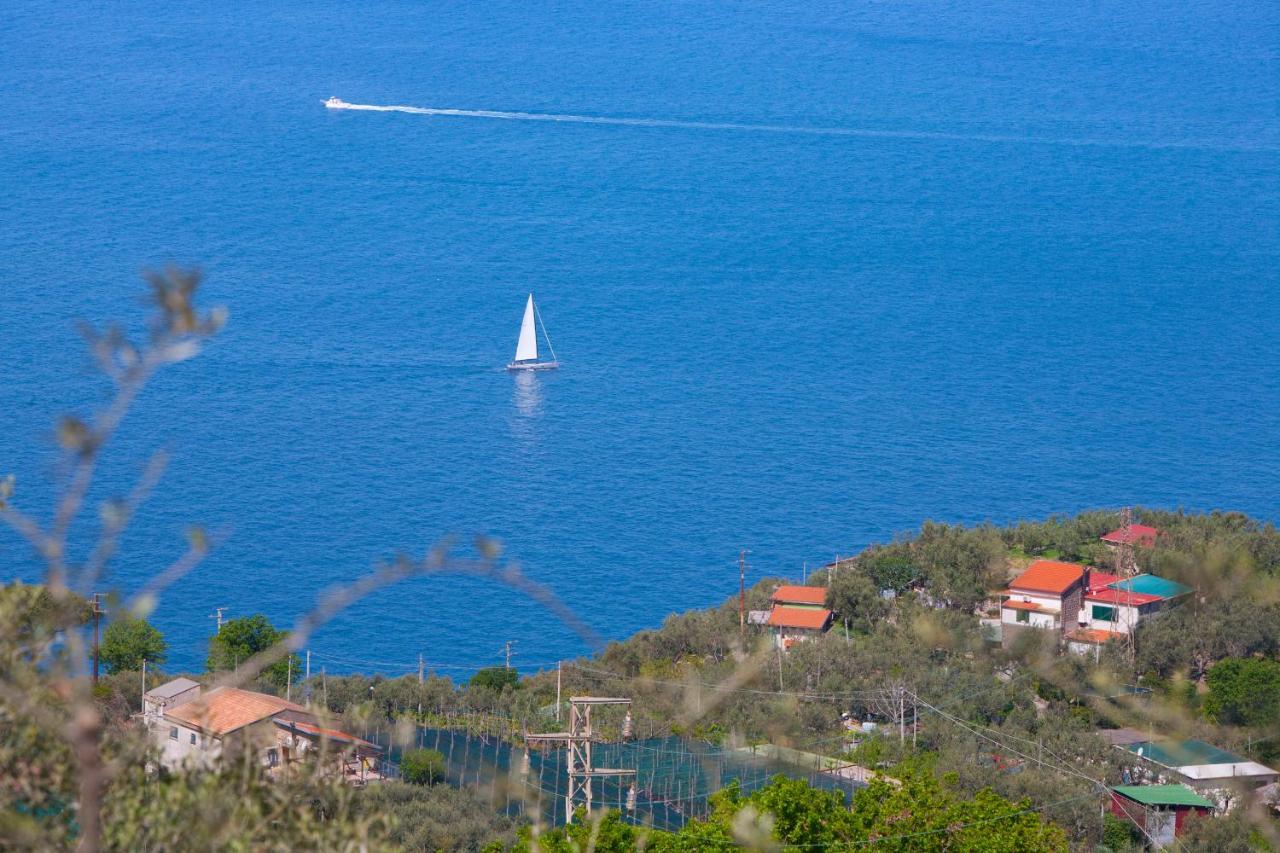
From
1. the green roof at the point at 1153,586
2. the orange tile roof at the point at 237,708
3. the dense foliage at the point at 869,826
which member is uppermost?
the green roof at the point at 1153,586

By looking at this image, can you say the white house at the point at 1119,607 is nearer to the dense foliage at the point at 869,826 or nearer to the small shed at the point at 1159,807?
the small shed at the point at 1159,807

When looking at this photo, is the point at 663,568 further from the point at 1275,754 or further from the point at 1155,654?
the point at 1275,754

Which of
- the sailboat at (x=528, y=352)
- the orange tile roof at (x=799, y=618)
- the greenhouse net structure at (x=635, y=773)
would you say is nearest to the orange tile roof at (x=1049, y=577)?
the orange tile roof at (x=799, y=618)

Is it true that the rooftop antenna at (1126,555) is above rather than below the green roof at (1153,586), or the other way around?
above

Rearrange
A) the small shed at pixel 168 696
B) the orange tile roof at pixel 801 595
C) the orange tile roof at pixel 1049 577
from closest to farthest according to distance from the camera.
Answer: the small shed at pixel 168 696 < the orange tile roof at pixel 1049 577 < the orange tile roof at pixel 801 595

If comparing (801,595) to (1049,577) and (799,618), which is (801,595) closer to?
(799,618)

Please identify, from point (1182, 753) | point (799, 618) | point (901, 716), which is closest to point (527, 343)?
point (799, 618)

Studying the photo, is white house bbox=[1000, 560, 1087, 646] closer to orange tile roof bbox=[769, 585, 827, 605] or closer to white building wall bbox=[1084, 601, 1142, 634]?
white building wall bbox=[1084, 601, 1142, 634]

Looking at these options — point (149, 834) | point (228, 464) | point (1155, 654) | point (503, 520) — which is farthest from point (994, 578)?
point (149, 834)
